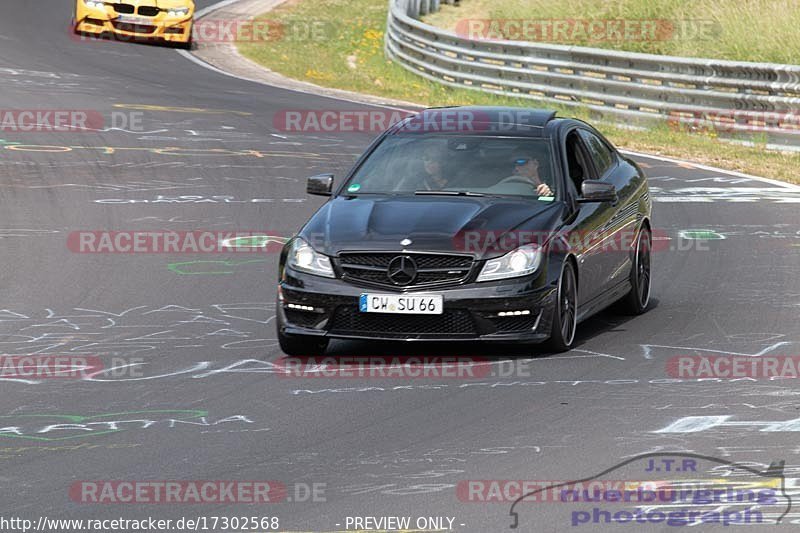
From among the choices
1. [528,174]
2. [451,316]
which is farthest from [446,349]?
[528,174]

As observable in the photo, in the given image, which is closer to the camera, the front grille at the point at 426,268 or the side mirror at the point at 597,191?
the front grille at the point at 426,268

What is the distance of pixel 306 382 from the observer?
973cm

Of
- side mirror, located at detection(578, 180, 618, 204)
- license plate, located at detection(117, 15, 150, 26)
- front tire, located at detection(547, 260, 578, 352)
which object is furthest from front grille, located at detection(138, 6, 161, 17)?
front tire, located at detection(547, 260, 578, 352)

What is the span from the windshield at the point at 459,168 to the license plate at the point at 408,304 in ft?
4.27

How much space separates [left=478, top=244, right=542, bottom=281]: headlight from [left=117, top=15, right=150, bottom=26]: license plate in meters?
24.4

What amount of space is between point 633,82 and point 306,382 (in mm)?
16643

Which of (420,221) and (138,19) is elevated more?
(420,221)

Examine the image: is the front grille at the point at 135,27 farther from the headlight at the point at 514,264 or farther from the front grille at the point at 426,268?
the headlight at the point at 514,264

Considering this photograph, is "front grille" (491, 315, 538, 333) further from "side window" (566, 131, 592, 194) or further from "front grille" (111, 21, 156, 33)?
"front grille" (111, 21, 156, 33)

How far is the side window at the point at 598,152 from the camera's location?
12336 mm

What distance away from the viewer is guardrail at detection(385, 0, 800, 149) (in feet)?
75.3

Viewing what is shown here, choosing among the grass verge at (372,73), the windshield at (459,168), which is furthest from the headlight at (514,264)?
the grass verge at (372,73)

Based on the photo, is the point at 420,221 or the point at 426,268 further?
the point at 420,221

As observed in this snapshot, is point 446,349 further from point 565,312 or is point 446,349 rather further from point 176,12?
point 176,12
